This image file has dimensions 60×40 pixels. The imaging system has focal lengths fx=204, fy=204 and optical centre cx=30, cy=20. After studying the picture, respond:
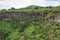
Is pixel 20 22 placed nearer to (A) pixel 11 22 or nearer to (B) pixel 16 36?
(A) pixel 11 22

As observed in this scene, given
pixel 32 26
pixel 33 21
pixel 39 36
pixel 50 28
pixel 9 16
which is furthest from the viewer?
pixel 9 16

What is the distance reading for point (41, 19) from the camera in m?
18.6

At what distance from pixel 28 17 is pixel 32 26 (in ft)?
→ 6.59

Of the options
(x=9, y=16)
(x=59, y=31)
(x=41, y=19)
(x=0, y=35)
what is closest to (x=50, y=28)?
(x=59, y=31)

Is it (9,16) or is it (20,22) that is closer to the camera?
(20,22)

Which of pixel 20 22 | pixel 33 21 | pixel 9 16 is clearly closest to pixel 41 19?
pixel 33 21

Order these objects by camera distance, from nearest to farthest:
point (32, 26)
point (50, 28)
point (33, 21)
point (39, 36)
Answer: point (39, 36), point (50, 28), point (32, 26), point (33, 21)

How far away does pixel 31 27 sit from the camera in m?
17.4

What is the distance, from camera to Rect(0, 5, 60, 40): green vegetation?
15.2 m

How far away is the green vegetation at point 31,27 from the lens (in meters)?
15.2

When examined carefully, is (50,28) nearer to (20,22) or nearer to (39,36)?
(39,36)

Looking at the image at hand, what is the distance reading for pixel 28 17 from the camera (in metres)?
19.3

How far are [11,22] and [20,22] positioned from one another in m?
1.17

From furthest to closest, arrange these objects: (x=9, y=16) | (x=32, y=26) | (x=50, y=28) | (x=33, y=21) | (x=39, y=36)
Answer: (x=9, y=16) → (x=33, y=21) → (x=32, y=26) → (x=50, y=28) → (x=39, y=36)
